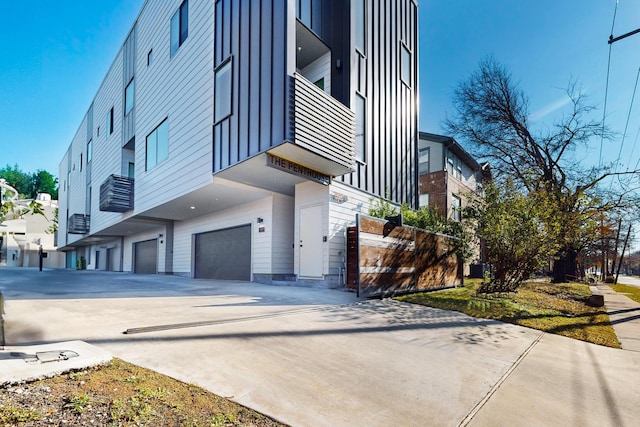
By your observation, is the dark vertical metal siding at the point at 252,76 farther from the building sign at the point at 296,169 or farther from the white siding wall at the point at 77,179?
the white siding wall at the point at 77,179

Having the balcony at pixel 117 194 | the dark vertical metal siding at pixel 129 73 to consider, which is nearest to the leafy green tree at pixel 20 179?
the dark vertical metal siding at pixel 129 73

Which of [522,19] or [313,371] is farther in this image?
[522,19]

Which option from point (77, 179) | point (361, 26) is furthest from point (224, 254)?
point (77, 179)

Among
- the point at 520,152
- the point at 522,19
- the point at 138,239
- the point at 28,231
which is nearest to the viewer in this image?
the point at 522,19

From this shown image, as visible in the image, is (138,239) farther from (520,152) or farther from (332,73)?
(520,152)

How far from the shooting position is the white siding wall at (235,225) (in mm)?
10695

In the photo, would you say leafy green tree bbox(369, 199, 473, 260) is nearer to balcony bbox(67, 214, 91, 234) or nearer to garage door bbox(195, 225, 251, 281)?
garage door bbox(195, 225, 251, 281)

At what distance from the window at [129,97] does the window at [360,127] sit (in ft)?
38.8

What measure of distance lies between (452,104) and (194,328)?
17635 millimetres

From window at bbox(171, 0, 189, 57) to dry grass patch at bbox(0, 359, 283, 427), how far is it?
12.3 metres

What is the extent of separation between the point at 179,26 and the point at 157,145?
4.49 meters

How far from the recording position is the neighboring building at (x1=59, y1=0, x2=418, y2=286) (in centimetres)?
808

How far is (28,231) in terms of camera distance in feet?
144

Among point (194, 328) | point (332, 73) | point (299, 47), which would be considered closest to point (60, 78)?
point (299, 47)
